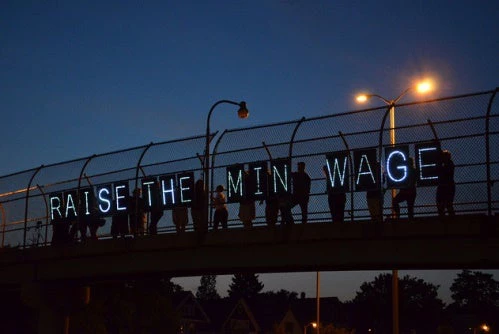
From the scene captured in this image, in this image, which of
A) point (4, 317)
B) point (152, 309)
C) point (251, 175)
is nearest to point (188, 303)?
point (152, 309)

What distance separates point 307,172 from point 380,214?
2313mm

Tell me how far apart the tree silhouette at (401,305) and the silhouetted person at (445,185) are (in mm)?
114259

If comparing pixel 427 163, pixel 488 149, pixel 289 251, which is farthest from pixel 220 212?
pixel 488 149

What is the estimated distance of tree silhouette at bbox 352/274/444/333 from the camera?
13225 centimetres

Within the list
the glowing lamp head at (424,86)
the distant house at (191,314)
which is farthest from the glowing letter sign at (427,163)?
the distant house at (191,314)

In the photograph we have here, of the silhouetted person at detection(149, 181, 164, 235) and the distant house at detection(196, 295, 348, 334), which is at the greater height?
the distant house at detection(196, 295, 348, 334)

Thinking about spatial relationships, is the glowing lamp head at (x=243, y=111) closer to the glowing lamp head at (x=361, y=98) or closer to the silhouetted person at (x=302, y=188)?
the silhouetted person at (x=302, y=188)

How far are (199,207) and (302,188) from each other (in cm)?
371

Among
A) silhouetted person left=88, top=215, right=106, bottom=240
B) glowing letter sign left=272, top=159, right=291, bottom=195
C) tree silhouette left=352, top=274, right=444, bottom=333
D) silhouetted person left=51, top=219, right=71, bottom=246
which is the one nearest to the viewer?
glowing letter sign left=272, top=159, right=291, bottom=195

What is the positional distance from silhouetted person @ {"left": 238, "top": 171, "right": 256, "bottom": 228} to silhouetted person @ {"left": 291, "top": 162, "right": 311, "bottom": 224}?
1.58 m

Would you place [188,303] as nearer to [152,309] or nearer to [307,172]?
[152,309]

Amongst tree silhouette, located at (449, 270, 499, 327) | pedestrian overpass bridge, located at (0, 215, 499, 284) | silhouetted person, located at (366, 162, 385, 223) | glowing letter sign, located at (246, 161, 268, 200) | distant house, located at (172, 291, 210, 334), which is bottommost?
pedestrian overpass bridge, located at (0, 215, 499, 284)

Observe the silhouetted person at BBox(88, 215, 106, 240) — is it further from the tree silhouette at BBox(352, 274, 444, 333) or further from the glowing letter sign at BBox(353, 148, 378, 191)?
the tree silhouette at BBox(352, 274, 444, 333)

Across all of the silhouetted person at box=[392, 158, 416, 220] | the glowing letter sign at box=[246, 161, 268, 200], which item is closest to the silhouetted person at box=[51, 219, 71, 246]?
the glowing letter sign at box=[246, 161, 268, 200]
